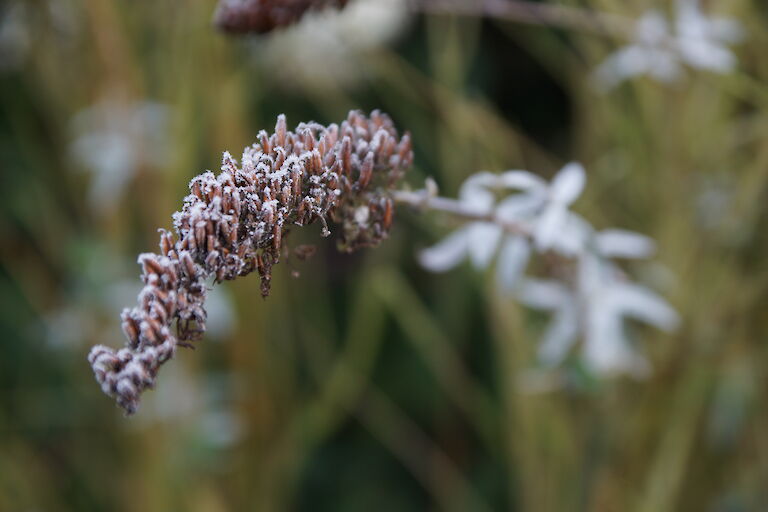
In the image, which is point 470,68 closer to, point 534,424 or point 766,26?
point 766,26

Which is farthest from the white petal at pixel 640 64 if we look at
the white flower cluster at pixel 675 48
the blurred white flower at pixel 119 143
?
the blurred white flower at pixel 119 143

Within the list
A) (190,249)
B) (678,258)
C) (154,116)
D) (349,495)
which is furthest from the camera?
(349,495)

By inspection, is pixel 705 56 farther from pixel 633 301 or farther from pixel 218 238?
pixel 218 238

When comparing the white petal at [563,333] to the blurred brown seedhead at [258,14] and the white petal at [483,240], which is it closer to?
the white petal at [483,240]

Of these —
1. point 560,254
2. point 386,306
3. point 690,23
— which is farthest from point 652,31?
point 386,306

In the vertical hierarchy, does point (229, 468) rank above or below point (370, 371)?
below

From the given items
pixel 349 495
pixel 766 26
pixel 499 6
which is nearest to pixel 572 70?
pixel 766 26
